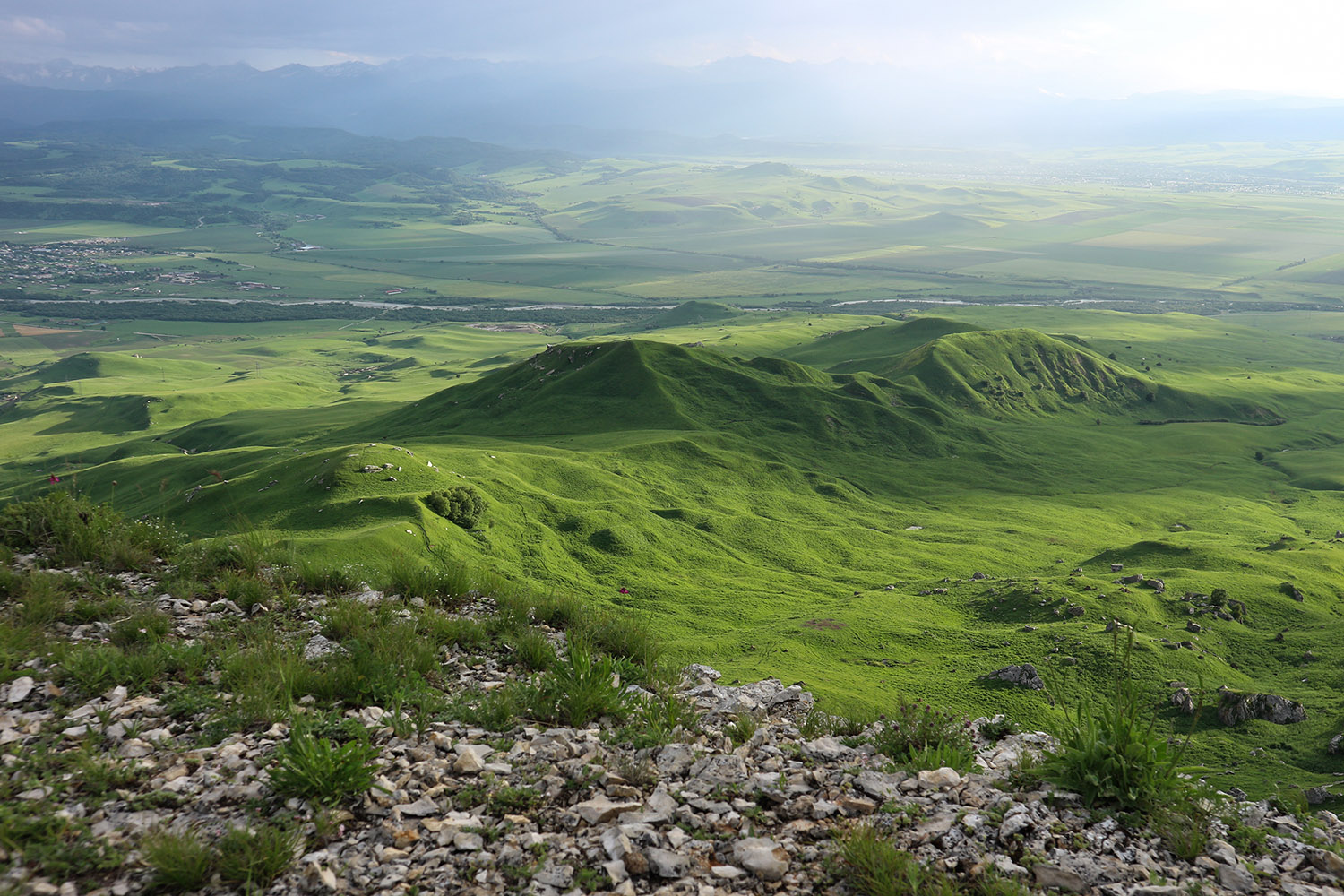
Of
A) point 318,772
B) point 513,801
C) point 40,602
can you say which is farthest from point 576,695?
point 40,602

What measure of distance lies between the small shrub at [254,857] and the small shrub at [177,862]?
0.18m

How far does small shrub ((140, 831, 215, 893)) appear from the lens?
740 cm

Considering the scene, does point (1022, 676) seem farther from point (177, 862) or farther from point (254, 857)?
point (177, 862)

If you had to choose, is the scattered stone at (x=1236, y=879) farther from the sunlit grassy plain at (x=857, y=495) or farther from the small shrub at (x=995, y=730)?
the small shrub at (x=995, y=730)

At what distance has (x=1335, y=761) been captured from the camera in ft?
74.4

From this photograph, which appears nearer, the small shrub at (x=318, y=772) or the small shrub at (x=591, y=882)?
the small shrub at (x=591, y=882)

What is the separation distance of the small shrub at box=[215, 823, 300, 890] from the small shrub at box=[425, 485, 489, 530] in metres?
38.2

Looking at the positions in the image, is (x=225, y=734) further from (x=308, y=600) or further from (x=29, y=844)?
(x=308, y=600)

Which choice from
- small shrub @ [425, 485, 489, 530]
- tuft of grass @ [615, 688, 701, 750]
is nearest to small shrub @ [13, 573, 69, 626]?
tuft of grass @ [615, 688, 701, 750]

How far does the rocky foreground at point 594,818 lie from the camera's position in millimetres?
8242

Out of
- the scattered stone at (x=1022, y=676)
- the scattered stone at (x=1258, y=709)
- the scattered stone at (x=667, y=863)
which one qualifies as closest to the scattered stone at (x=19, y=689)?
the scattered stone at (x=667, y=863)

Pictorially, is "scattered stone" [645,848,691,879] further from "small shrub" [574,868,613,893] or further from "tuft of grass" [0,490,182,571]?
"tuft of grass" [0,490,182,571]

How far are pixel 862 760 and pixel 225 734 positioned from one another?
9.31m

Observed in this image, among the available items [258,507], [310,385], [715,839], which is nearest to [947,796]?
[715,839]
